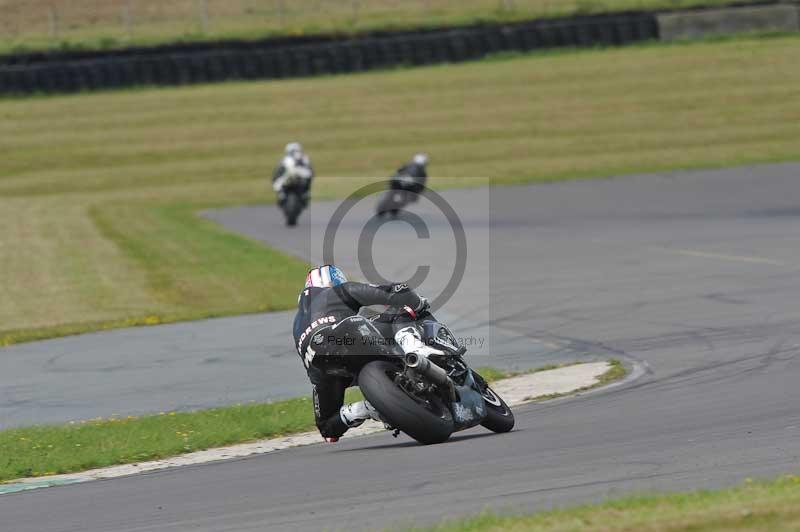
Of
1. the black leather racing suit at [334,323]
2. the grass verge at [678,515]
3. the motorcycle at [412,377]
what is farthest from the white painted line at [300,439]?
the grass verge at [678,515]

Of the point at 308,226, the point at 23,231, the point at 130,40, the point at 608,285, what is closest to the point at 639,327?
the point at 608,285

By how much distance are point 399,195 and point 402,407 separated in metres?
23.6

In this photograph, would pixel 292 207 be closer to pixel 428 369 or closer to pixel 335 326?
pixel 335 326

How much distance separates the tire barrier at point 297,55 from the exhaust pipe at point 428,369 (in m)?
37.8

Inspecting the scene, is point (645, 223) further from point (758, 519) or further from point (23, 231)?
point (758, 519)

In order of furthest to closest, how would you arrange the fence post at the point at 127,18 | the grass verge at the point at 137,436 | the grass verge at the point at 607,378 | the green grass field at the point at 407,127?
1. the fence post at the point at 127,18
2. the green grass field at the point at 407,127
3. the grass verge at the point at 607,378
4. the grass verge at the point at 137,436

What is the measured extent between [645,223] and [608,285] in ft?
28.3

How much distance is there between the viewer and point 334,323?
894 centimetres

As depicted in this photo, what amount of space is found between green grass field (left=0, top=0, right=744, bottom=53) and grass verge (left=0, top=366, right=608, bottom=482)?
37.1 m

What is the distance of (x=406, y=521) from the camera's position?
670 centimetres

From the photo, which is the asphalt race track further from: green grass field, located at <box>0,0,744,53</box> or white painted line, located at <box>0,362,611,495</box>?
green grass field, located at <box>0,0,744,53</box>

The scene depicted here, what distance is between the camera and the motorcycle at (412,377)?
8.53 metres

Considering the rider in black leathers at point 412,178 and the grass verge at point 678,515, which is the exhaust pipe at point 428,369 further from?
the rider in black leathers at point 412,178

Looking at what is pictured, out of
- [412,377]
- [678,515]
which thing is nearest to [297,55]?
[412,377]
